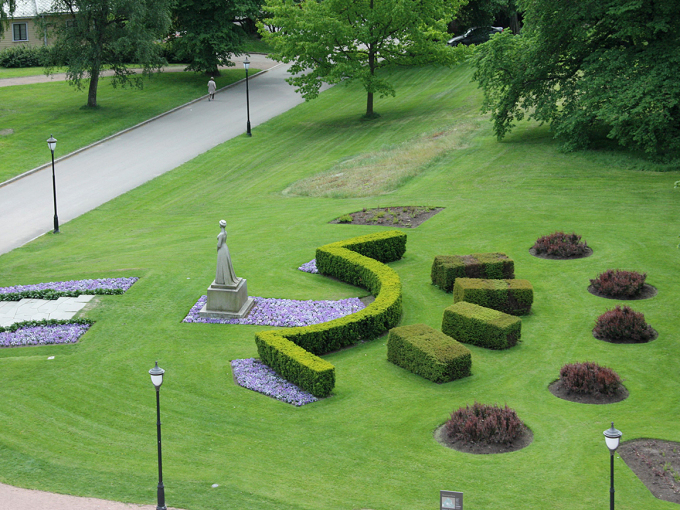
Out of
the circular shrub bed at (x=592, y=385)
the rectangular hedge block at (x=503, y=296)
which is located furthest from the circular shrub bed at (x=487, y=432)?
the rectangular hedge block at (x=503, y=296)

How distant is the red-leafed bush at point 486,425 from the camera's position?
1523 cm

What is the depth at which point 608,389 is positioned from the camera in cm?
1706

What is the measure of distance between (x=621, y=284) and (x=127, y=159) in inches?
Result: 1174

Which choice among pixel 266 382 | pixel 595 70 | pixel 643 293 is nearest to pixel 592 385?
pixel 643 293

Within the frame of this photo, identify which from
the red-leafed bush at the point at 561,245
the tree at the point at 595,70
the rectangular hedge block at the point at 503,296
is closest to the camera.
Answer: the rectangular hedge block at the point at 503,296

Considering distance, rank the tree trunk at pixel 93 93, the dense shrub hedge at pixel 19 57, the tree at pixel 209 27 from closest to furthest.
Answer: the tree trunk at pixel 93 93 → the tree at pixel 209 27 → the dense shrub hedge at pixel 19 57

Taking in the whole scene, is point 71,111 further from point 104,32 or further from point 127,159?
point 127,159

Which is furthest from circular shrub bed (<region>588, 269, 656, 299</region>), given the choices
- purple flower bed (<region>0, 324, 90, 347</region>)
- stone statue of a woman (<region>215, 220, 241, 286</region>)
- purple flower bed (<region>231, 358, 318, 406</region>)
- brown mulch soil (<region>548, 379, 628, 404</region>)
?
purple flower bed (<region>0, 324, 90, 347</region>)

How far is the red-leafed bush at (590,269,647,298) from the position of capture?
2242 cm

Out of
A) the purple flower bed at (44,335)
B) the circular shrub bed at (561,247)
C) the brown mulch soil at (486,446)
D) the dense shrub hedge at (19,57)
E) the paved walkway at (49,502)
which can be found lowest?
the paved walkway at (49,502)

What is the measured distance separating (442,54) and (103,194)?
23385mm

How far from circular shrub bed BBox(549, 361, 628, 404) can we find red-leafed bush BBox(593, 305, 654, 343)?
2.77 metres

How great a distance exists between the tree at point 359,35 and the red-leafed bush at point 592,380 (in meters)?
31.6

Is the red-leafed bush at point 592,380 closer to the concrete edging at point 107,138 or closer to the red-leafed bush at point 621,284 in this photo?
the red-leafed bush at point 621,284
